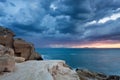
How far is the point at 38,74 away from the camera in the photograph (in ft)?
48.9

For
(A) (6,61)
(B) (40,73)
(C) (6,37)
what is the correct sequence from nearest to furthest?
(A) (6,61), (B) (40,73), (C) (6,37)

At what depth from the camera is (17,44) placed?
35.0 m

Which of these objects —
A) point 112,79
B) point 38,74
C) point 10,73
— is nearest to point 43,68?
A: point 38,74

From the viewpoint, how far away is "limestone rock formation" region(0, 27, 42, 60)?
34.2 m

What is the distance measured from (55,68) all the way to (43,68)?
168cm

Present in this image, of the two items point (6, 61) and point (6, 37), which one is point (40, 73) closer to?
point (6, 61)

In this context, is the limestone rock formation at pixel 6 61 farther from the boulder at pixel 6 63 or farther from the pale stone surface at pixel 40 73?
the pale stone surface at pixel 40 73

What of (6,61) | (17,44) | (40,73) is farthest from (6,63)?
(17,44)

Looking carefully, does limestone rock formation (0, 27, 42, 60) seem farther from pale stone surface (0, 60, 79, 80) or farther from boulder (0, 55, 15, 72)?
boulder (0, 55, 15, 72)

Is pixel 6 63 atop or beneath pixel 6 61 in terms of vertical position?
beneath

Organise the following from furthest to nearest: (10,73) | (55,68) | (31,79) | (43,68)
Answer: (55,68) → (43,68) → (10,73) → (31,79)

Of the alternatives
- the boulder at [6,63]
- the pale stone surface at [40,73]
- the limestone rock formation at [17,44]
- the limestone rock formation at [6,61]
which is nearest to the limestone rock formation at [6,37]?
the limestone rock formation at [17,44]

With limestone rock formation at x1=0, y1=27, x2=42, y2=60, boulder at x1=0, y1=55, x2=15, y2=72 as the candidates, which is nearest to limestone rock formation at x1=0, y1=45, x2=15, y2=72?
boulder at x1=0, y1=55, x2=15, y2=72

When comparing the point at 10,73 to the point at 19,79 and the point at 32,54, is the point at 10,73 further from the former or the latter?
the point at 32,54
